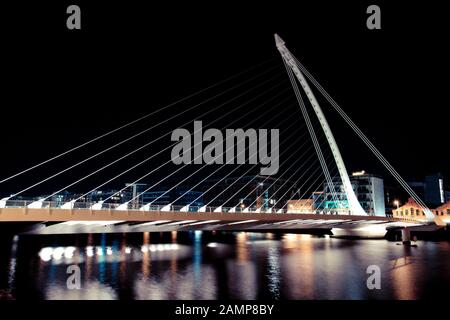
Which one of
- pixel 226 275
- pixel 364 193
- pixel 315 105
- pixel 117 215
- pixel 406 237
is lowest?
pixel 226 275

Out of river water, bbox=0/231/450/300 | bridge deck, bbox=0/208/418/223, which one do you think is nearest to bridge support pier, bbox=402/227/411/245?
river water, bbox=0/231/450/300

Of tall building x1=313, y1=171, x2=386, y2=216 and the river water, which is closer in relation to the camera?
the river water

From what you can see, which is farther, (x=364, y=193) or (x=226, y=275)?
(x=364, y=193)

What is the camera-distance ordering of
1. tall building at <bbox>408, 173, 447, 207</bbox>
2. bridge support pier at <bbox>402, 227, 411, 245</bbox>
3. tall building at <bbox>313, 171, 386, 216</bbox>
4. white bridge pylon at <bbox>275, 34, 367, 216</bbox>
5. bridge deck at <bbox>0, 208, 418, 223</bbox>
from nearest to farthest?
bridge deck at <bbox>0, 208, 418, 223</bbox>
white bridge pylon at <bbox>275, 34, 367, 216</bbox>
bridge support pier at <bbox>402, 227, 411, 245</bbox>
tall building at <bbox>313, 171, 386, 216</bbox>
tall building at <bbox>408, 173, 447, 207</bbox>

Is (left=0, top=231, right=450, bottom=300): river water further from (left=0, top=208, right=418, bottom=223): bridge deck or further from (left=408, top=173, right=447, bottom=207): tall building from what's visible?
(left=408, top=173, right=447, bottom=207): tall building

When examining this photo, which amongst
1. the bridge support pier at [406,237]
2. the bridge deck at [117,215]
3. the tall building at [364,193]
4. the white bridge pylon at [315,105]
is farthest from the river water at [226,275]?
the tall building at [364,193]

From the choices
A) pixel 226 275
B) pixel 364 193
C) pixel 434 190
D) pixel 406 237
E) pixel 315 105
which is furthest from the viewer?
pixel 434 190

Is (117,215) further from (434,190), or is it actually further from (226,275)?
(434,190)

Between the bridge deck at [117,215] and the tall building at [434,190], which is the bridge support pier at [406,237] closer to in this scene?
the bridge deck at [117,215]

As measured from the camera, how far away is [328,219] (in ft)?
104

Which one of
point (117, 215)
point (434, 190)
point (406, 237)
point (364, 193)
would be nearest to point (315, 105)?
point (406, 237)
